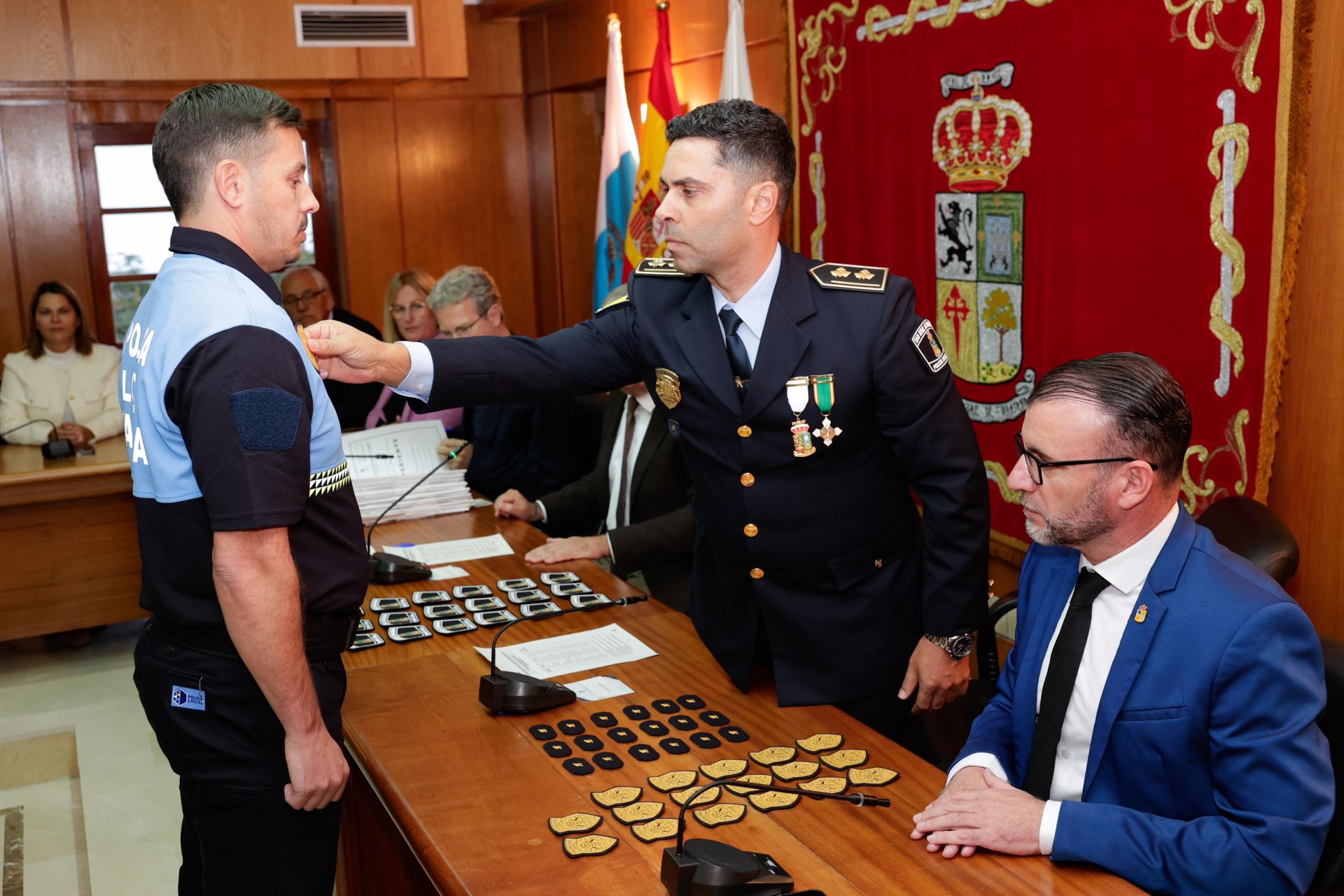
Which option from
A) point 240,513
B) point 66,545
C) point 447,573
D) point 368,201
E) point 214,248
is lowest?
point 66,545

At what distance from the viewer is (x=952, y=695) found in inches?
80.9

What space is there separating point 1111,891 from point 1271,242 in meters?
1.69

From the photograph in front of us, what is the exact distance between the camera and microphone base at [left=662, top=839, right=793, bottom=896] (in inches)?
52.4

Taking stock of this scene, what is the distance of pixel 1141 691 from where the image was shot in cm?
151

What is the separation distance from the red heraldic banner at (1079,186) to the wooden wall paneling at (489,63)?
3.62m

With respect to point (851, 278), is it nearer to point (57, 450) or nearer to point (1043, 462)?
point (1043, 462)

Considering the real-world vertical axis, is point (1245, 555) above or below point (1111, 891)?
above

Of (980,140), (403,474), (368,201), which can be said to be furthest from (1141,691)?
(368,201)

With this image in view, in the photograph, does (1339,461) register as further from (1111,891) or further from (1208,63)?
(1111,891)

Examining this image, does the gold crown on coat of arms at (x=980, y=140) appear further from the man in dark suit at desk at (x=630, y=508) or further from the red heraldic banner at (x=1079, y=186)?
the man in dark suit at desk at (x=630, y=508)

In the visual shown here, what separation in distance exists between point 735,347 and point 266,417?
831 millimetres

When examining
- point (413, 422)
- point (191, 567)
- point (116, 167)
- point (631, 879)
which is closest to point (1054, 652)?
point (631, 879)

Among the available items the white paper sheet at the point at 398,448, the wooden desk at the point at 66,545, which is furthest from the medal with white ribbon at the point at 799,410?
the wooden desk at the point at 66,545

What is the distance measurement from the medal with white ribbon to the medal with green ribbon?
1 cm
